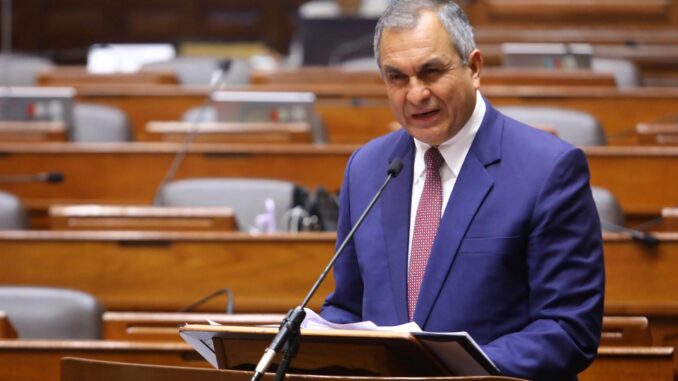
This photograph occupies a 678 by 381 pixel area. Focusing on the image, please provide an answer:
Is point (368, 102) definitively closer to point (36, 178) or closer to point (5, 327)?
point (36, 178)

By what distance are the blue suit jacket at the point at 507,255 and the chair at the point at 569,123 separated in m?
1.28

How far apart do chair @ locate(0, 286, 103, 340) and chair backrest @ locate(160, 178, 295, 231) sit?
1.70 feet

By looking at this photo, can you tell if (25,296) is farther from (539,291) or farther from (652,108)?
(652,108)

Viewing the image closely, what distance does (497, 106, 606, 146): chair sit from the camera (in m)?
2.40

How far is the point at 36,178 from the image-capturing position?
2523mm

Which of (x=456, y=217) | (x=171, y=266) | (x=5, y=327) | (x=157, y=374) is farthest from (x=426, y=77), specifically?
(x=171, y=266)

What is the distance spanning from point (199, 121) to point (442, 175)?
5.29 ft

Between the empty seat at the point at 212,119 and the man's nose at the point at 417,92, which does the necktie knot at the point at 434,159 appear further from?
the empty seat at the point at 212,119

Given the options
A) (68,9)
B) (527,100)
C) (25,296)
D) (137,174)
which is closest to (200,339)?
(25,296)

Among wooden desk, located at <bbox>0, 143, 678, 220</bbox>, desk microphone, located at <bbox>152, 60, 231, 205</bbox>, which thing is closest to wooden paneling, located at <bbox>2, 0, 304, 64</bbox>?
desk microphone, located at <bbox>152, 60, 231, 205</bbox>

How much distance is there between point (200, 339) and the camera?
102 cm

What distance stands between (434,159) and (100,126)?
1.81 m

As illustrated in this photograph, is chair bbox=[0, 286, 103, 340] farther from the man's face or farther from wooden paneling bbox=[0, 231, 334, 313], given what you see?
the man's face

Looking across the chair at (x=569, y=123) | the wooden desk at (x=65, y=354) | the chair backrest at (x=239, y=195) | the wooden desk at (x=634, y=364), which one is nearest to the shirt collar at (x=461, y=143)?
the wooden desk at (x=634, y=364)
